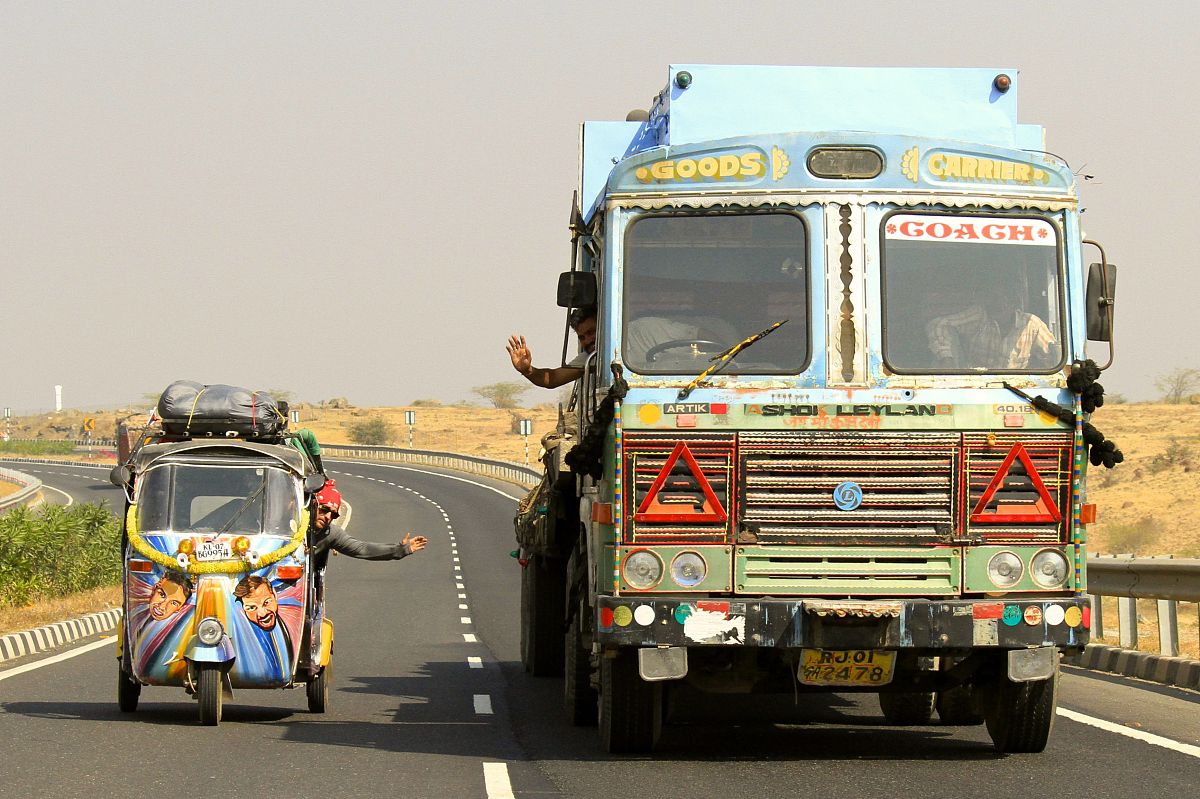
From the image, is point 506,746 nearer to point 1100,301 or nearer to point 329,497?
point 329,497

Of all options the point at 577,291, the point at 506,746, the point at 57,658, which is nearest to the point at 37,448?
the point at 57,658

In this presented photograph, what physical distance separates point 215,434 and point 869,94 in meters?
5.34

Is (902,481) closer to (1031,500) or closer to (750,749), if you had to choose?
(1031,500)

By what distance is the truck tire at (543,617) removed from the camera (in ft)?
51.2

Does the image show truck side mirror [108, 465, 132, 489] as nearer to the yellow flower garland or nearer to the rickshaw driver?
the yellow flower garland

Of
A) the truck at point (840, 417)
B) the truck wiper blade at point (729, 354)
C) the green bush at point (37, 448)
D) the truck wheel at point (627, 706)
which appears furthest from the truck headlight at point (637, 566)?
the green bush at point (37, 448)

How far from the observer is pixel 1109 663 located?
15695 millimetres

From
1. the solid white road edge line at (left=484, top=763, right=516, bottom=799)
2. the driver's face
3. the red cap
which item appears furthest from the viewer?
the red cap

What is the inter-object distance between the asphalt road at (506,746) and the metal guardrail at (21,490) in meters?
46.2

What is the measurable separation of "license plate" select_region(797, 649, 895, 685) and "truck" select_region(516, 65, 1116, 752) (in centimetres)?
2

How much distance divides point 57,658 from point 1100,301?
1204 centimetres

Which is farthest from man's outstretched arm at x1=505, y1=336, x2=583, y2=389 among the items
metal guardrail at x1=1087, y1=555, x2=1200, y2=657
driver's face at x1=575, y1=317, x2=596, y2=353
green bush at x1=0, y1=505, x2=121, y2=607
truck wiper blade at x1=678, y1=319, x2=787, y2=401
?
green bush at x1=0, y1=505, x2=121, y2=607

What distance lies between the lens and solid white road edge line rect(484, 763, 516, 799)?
8.88 m

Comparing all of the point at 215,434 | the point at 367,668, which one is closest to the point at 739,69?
the point at 215,434
